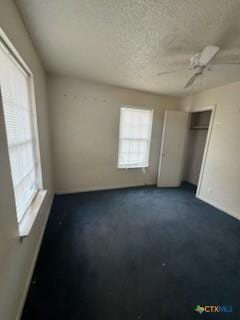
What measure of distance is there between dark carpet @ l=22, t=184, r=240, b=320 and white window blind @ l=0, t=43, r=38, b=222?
720 millimetres

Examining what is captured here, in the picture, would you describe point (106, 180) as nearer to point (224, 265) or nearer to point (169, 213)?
point (169, 213)

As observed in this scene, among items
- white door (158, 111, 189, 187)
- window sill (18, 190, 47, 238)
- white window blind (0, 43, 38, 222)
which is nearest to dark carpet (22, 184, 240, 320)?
window sill (18, 190, 47, 238)

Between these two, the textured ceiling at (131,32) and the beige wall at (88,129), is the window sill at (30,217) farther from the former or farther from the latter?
the textured ceiling at (131,32)

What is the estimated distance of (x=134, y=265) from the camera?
1526mm

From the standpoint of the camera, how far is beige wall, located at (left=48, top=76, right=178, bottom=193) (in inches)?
109

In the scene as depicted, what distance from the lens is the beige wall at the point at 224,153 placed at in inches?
99.5

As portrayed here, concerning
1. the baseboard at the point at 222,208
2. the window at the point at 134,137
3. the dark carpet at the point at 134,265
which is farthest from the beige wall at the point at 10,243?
the baseboard at the point at 222,208

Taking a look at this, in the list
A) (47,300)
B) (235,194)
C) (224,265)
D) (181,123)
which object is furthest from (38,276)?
(181,123)

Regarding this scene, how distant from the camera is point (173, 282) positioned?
4.49ft

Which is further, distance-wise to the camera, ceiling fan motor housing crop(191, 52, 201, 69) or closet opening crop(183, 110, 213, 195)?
closet opening crop(183, 110, 213, 195)

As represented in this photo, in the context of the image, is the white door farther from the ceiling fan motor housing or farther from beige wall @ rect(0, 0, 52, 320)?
beige wall @ rect(0, 0, 52, 320)

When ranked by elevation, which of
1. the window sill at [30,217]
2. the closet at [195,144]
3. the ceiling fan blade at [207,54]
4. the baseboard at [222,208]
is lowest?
the baseboard at [222,208]

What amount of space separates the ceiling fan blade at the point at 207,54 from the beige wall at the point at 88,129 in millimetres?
Answer: 1845

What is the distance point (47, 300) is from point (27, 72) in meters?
2.36
